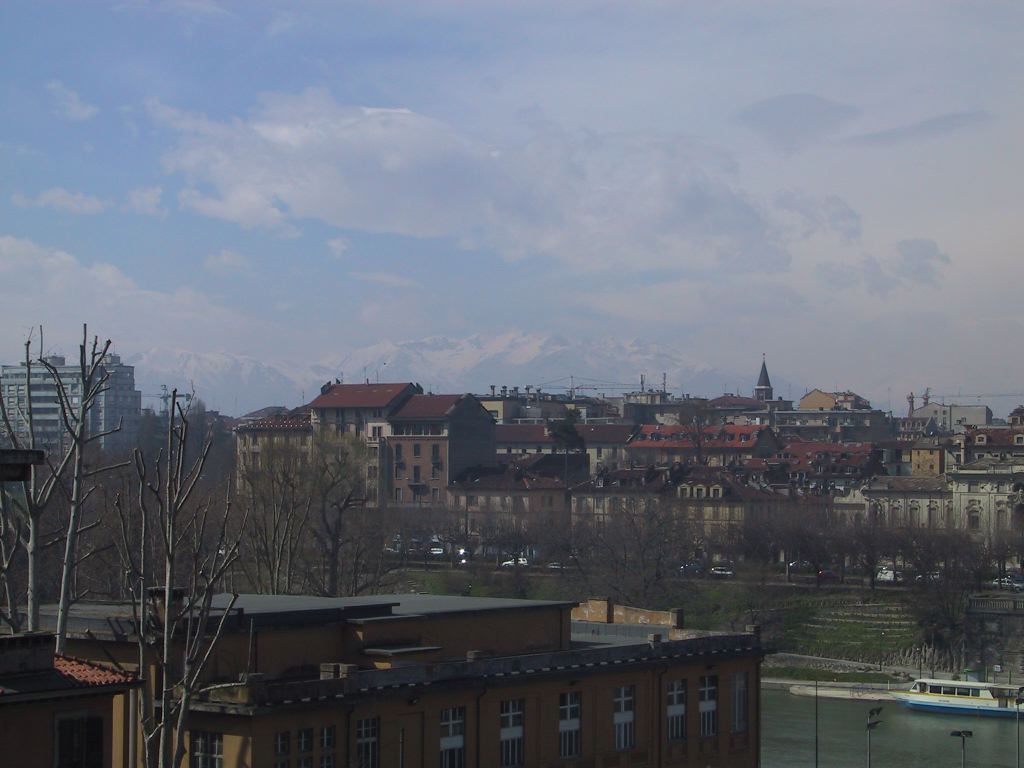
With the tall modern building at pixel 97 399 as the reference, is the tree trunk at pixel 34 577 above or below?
below

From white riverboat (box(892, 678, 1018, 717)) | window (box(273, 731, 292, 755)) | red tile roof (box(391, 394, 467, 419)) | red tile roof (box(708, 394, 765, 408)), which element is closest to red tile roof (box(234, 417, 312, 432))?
red tile roof (box(391, 394, 467, 419))

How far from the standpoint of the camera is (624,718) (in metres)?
18.5

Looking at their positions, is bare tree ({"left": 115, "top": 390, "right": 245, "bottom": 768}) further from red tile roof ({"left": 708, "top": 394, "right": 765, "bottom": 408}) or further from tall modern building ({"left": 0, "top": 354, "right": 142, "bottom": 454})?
red tile roof ({"left": 708, "top": 394, "right": 765, "bottom": 408})

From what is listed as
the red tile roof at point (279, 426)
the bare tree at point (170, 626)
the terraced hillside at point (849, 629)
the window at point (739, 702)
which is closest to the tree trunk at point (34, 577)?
the bare tree at point (170, 626)

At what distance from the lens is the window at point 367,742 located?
1552 cm

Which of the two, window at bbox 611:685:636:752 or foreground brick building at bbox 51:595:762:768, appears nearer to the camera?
foreground brick building at bbox 51:595:762:768

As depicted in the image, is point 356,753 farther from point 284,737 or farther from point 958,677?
point 958,677

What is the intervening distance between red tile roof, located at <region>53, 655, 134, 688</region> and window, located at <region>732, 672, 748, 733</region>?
11.0 metres

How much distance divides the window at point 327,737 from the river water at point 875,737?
54.1ft

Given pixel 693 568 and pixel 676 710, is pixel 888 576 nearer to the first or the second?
pixel 693 568

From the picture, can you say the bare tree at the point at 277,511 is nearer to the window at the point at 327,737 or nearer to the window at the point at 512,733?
the window at the point at 512,733

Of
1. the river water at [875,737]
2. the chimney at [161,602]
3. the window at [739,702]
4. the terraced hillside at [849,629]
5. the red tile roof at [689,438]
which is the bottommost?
the river water at [875,737]

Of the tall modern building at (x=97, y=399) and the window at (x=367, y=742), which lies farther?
the tall modern building at (x=97, y=399)

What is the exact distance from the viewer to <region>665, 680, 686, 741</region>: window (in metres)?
19.1
